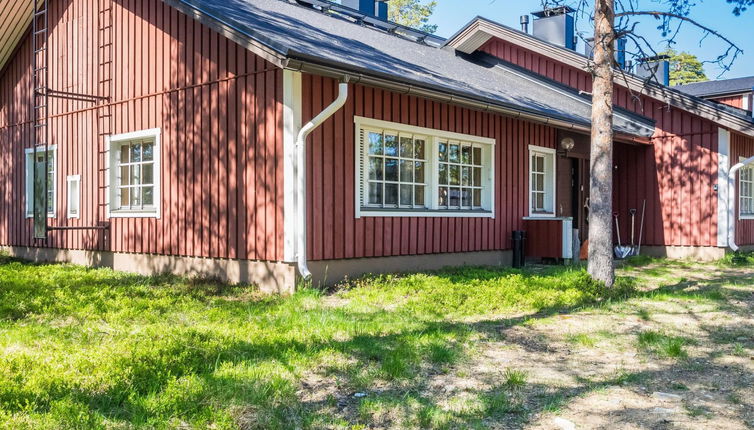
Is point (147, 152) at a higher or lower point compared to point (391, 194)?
higher

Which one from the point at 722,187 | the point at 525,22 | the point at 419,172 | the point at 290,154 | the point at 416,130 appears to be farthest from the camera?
the point at 525,22

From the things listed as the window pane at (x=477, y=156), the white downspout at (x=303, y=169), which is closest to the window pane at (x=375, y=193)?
the white downspout at (x=303, y=169)

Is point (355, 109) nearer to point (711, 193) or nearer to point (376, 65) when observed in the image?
point (376, 65)

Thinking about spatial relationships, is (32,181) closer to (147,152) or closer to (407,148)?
(147,152)

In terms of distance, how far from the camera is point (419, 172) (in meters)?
10.6

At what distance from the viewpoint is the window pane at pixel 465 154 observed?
1148 centimetres

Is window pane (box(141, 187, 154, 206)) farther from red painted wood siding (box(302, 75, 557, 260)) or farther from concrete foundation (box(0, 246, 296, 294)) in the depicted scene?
red painted wood siding (box(302, 75, 557, 260))

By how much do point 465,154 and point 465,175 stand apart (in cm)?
36

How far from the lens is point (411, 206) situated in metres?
10.4

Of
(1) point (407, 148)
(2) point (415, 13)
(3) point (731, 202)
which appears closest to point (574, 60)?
(3) point (731, 202)

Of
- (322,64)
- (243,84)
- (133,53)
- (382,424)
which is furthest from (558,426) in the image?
(133,53)

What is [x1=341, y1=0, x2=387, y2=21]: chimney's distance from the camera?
56.9ft

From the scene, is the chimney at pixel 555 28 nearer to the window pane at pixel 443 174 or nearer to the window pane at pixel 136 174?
the window pane at pixel 443 174

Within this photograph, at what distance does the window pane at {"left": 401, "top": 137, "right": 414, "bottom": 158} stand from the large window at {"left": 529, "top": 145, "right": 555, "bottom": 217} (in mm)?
3514
